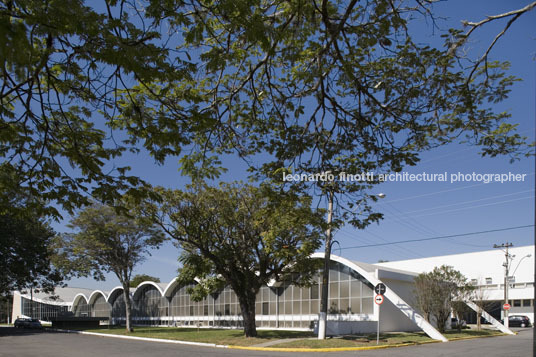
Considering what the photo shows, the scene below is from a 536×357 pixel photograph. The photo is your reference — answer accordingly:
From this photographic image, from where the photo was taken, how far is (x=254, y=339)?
83.2 feet

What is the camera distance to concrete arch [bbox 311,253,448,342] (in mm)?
25562

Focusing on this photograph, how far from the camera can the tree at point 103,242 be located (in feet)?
119

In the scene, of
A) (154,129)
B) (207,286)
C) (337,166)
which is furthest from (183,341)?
(154,129)

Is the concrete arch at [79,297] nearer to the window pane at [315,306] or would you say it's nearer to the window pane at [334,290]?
the window pane at [315,306]

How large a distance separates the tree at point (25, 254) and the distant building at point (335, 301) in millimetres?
13755

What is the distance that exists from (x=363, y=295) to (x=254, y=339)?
9.65 meters

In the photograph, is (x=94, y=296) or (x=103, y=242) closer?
(x=103, y=242)

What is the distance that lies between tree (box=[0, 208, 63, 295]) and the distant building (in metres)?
13.8

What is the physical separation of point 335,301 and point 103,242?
19266mm

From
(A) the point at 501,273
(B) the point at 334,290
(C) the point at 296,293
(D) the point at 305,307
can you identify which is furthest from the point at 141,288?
(A) the point at 501,273

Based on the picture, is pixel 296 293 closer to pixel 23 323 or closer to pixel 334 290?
pixel 334 290

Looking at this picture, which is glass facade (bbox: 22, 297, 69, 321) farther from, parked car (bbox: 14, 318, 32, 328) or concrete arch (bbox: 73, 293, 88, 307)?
parked car (bbox: 14, 318, 32, 328)

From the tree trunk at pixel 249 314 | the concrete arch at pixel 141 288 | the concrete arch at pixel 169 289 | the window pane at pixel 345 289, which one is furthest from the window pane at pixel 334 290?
the concrete arch at pixel 141 288

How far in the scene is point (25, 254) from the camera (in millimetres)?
35500
